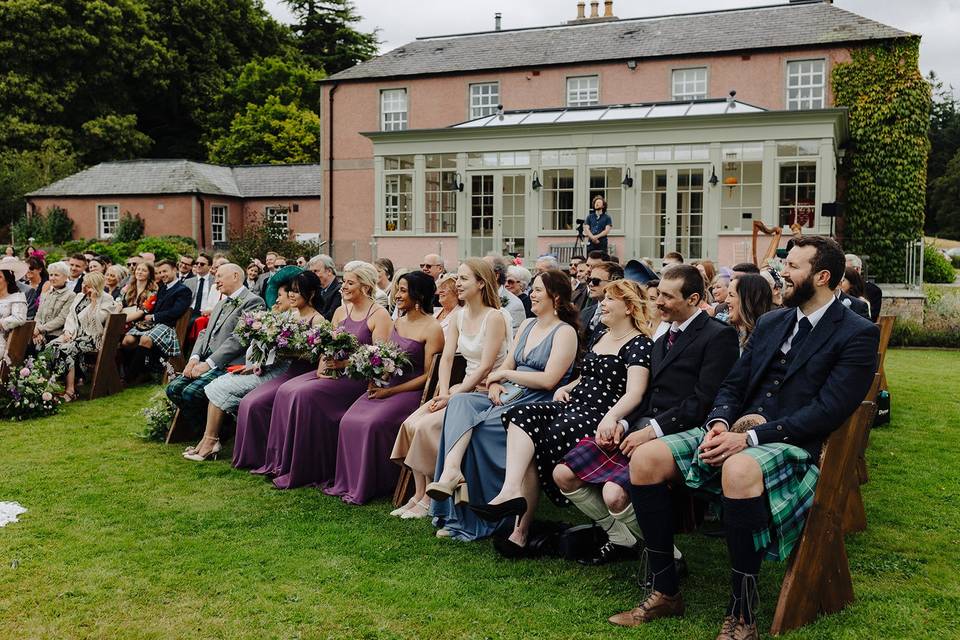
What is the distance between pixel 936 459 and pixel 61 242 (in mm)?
36341

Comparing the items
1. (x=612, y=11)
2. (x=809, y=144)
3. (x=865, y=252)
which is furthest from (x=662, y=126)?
(x=612, y=11)

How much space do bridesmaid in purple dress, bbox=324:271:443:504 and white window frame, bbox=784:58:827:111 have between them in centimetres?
2041

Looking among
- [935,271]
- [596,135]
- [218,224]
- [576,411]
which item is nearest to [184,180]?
[218,224]

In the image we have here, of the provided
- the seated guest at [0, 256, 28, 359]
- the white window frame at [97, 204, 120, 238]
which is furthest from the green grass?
the white window frame at [97, 204, 120, 238]

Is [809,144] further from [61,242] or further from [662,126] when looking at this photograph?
[61,242]

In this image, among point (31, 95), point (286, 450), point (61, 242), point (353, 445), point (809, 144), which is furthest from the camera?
point (31, 95)

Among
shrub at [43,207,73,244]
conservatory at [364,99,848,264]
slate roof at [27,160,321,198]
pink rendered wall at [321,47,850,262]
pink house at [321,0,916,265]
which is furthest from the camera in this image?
shrub at [43,207,73,244]

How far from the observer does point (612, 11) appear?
29.3 m

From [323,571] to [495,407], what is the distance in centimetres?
162

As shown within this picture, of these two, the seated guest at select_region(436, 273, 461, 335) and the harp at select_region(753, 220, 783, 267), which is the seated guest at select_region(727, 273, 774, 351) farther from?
the harp at select_region(753, 220, 783, 267)

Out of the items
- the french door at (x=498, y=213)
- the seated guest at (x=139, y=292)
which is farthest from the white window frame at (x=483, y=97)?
the seated guest at (x=139, y=292)

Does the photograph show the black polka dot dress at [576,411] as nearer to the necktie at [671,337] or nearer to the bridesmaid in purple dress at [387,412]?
the necktie at [671,337]

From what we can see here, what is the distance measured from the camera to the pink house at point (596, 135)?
1941 cm

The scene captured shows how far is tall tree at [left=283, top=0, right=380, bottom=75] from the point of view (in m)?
50.6
